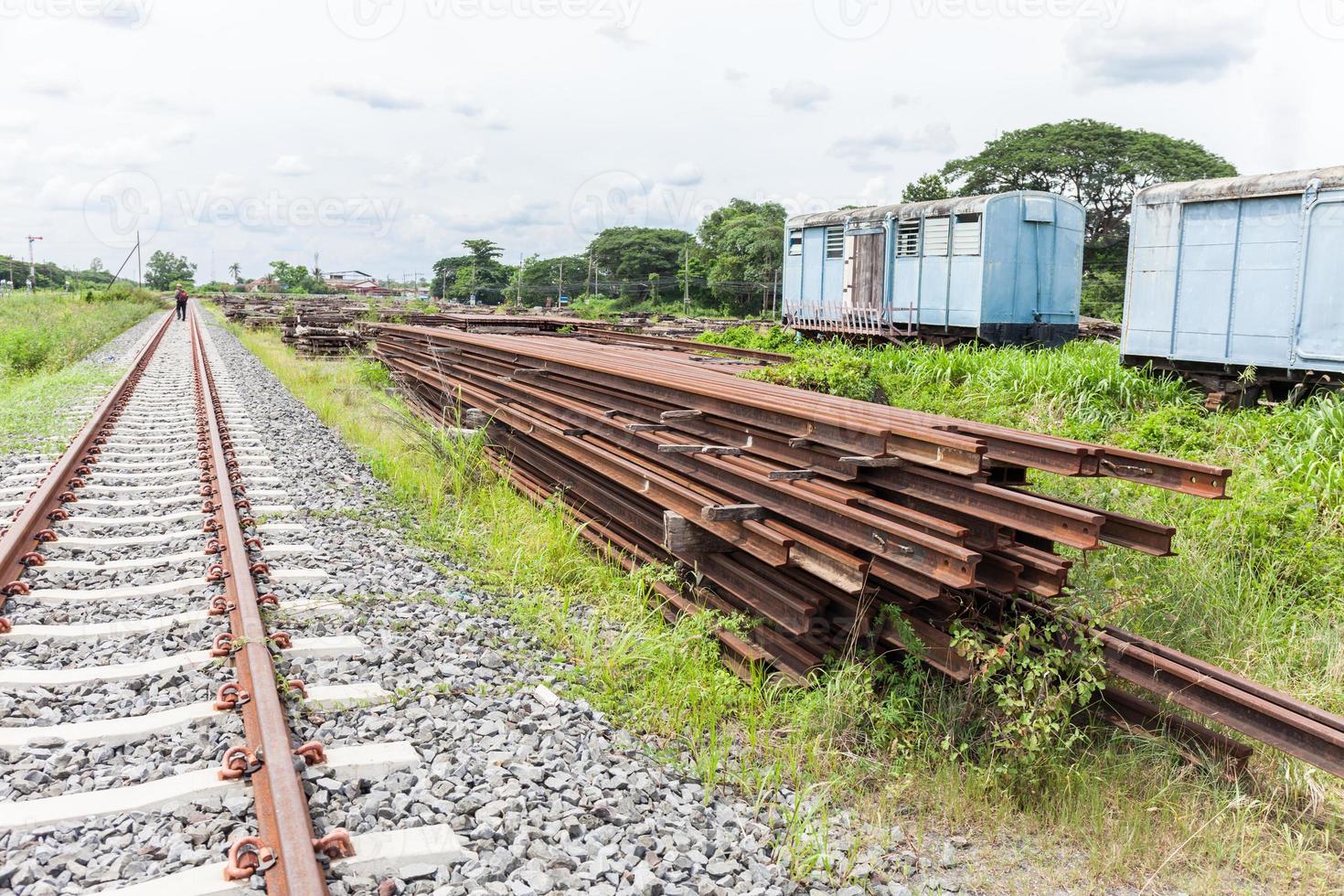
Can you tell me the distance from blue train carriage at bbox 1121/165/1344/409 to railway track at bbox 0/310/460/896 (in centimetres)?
1006

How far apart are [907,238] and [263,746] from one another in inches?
616

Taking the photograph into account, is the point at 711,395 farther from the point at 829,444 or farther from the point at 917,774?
the point at 917,774

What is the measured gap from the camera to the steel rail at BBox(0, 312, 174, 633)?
17.1 feet

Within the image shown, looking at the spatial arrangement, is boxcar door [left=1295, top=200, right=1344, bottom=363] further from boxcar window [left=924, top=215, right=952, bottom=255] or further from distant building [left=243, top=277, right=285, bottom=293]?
distant building [left=243, top=277, right=285, bottom=293]

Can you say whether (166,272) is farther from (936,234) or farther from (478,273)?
(936,234)

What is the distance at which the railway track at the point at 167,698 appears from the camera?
2.80 m

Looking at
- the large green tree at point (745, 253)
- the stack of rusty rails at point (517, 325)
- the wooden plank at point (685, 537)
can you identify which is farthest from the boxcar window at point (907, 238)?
the large green tree at point (745, 253)

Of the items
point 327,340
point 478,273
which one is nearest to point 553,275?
point 478,273

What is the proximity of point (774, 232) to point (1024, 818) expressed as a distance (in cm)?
4894

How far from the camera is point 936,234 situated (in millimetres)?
15922

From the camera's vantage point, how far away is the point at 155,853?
2812mm

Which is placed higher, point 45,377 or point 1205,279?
point 1205,279

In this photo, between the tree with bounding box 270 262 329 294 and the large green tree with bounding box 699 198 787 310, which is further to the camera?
the tree with bounding box 270 262 329 294

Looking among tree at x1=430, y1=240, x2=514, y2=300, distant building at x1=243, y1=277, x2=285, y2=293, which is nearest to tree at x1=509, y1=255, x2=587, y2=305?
tree at x1=430, y1=240, x2=514, y2=300
